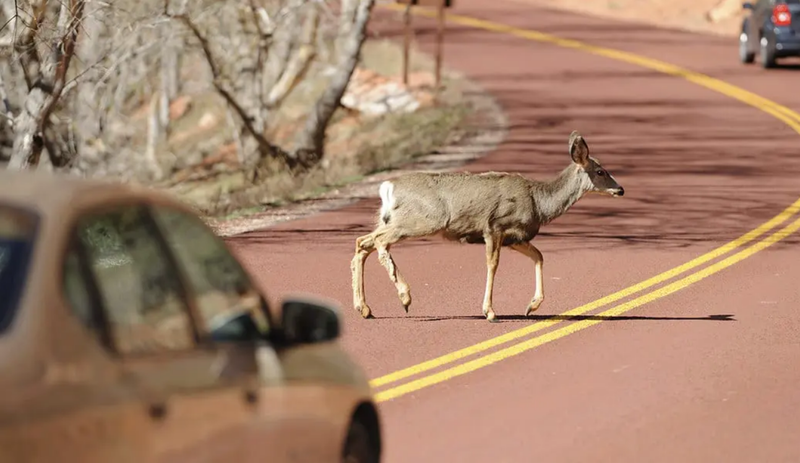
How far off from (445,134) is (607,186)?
1398 centimetres

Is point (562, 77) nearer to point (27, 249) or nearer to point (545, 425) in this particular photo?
point (545, 425)

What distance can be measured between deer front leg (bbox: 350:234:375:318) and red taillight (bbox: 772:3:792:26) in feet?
81.0

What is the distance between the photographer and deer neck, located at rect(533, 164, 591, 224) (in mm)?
13242

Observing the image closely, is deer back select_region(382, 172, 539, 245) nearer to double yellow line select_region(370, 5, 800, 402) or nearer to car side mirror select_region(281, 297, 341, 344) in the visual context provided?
double yellow line select_region(370, 5, 800, 402)

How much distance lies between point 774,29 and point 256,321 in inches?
1250

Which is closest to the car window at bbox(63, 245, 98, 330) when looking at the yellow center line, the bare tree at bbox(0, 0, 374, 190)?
the yellow center line

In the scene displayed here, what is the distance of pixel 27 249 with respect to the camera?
190 inches

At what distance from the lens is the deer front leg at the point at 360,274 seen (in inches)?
508

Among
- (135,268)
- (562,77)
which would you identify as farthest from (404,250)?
(562,77)

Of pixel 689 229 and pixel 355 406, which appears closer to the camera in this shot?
pixel 355 406

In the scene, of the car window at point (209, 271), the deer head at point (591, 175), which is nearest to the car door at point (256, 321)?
the car window at point (209, 271)

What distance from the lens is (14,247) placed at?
4895 mm

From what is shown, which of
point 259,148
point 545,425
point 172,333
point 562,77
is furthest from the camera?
point 562,77

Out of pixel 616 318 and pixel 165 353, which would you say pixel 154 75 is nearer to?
pixel 616 318
